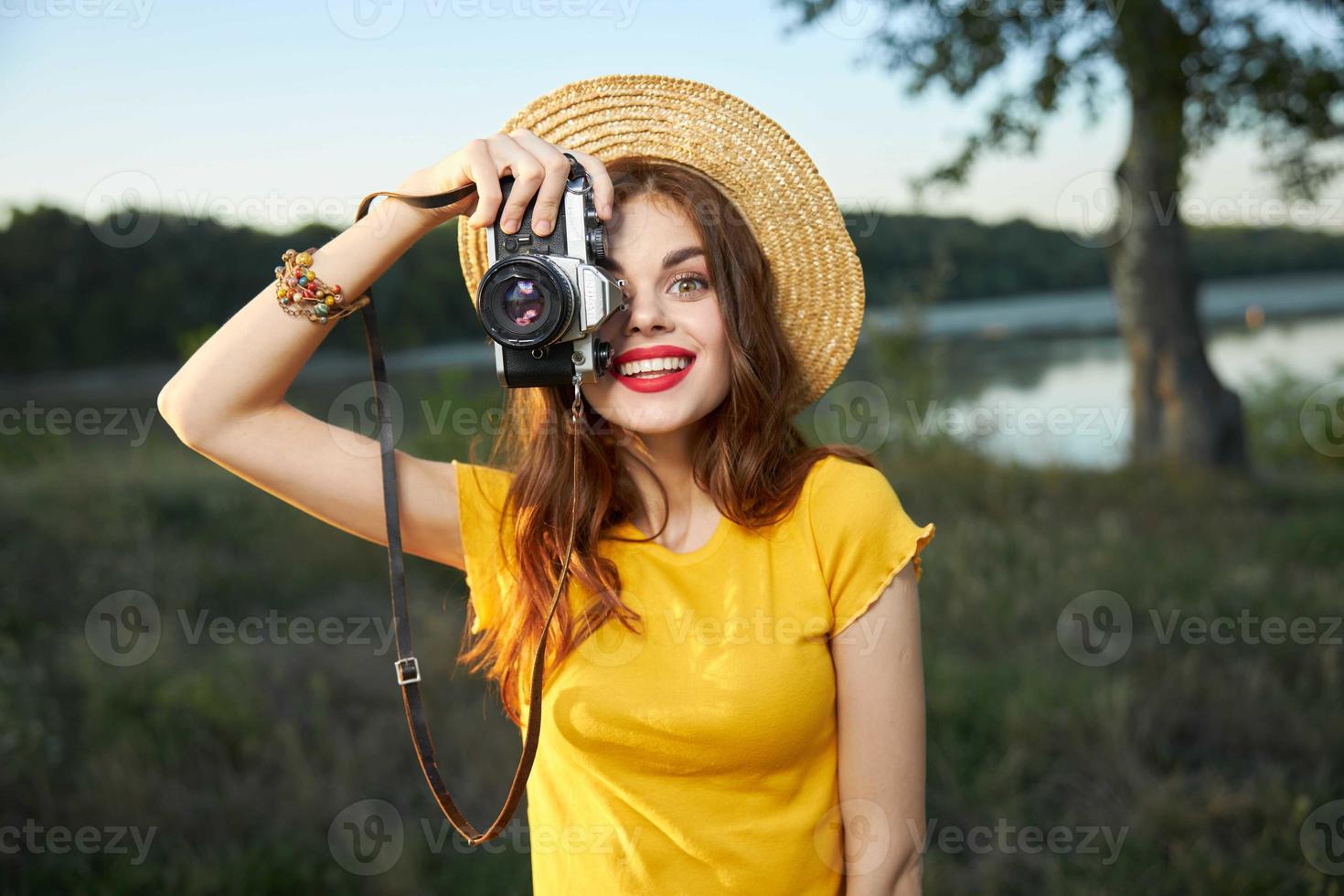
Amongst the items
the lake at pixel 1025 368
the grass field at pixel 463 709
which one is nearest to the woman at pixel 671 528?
the grass field at pixel 463 709

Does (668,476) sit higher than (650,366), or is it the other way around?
(650,366)

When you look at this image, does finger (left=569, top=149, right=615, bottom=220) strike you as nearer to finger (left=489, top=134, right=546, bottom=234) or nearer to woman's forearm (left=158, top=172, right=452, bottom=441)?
finger (left=489, top=134, right=546, bottom=234)

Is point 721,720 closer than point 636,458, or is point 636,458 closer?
point 721,720

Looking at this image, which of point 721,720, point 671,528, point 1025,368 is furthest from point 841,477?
point 1025,368

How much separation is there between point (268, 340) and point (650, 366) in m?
0.53

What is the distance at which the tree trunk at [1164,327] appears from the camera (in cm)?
677

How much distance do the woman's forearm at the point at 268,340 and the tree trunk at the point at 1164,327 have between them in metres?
6.39

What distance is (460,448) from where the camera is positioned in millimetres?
5020

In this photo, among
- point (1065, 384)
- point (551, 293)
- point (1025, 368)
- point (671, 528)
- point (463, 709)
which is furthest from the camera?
point (1025, 368)

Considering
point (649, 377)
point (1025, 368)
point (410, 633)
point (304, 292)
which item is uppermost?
point (1025, 368)

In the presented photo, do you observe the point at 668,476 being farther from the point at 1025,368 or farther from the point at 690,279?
the point at 1025,368

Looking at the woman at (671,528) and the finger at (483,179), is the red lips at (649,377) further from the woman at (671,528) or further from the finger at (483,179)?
the finger at (483,179)

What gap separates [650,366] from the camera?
→ 1.49 meters

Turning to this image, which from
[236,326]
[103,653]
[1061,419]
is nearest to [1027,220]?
[1061,419]
